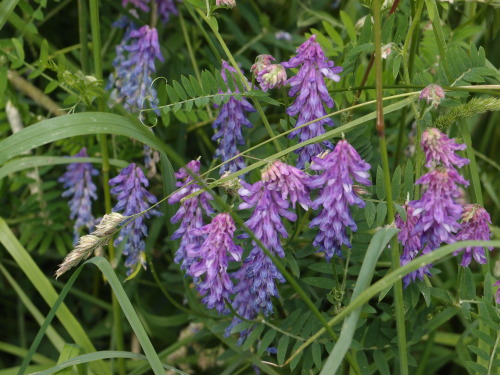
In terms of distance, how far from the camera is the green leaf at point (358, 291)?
37.7 inches

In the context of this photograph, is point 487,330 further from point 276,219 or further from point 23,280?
point 23,280

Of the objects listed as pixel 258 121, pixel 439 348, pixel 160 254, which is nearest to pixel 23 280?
pixel 160 254

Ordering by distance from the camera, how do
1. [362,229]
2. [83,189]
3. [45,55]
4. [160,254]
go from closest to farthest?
[362,229]
[45,55]
[83,189]
[160,254]

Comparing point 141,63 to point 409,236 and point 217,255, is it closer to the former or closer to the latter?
point 217,255

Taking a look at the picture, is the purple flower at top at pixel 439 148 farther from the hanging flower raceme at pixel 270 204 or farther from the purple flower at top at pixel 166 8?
the purple flower at top at pixel 166 8

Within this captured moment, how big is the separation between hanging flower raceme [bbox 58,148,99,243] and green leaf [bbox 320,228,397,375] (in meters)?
0.82

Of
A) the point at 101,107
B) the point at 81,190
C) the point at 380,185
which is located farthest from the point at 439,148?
the point at 81,190

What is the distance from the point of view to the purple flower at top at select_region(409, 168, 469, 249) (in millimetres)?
966

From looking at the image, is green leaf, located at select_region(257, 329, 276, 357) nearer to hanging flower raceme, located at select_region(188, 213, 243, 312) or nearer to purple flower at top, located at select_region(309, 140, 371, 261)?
hanging flower raceme, located at select_region(188, 213, 243, 312)

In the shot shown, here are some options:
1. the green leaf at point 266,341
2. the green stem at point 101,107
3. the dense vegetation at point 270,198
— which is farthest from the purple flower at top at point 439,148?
the green stem at point 101,107

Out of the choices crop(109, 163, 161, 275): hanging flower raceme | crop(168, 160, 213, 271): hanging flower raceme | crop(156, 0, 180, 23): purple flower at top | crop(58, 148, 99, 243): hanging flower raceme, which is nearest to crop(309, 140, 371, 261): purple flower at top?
crop(168, 160, 213, 271): hanging flower raceme

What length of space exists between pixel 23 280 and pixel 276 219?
110 cm

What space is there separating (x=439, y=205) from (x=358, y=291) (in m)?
0.16

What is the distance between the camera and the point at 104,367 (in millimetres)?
1398
